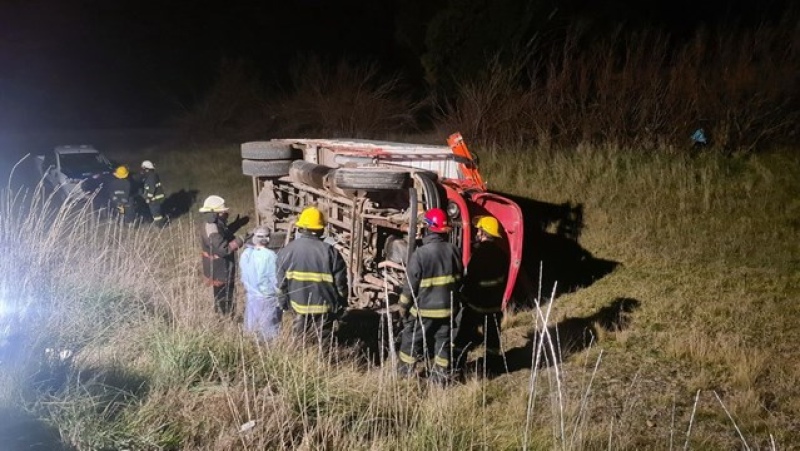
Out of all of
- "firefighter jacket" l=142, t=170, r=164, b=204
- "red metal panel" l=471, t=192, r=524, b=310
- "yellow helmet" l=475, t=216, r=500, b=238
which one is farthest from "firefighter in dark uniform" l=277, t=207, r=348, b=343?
"firefighter jacket" l=142, t=170, r=164, b=204

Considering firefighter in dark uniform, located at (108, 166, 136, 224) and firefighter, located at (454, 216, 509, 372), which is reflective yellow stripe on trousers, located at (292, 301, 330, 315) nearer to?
firefighter, located at (454, 216, 509, 372)

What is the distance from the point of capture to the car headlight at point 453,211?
659cm

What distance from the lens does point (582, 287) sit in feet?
27.2

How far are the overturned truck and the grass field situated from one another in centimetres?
116

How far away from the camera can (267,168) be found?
Answer: 9.10m

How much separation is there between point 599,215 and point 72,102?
30328 mm

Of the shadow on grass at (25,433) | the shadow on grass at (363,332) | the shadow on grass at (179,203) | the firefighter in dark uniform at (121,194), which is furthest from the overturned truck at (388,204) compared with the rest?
the shadow on grass at (179,203)

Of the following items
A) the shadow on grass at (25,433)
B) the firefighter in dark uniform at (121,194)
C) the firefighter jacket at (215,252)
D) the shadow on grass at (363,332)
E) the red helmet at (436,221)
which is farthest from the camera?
the firefighter in dark uniform at (121,194)

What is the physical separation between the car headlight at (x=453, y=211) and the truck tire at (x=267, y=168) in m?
3.36

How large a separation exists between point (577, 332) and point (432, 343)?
219 centimetres

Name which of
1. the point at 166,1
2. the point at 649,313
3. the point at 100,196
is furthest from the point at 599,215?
the point at 166,1

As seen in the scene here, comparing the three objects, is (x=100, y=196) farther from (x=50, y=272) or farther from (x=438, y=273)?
(x=438, y=273)

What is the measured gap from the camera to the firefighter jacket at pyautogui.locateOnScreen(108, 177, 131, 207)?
1175cm

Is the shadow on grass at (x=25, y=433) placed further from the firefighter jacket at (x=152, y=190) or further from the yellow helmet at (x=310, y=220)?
the firefighter jacket at (x=152, y=190)
